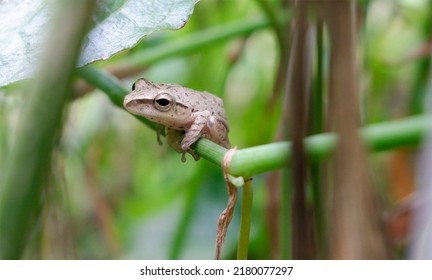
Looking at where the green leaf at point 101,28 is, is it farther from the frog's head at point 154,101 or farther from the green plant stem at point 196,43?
the green plant stem at point 196,43

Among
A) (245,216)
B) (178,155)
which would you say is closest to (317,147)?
(245,216)

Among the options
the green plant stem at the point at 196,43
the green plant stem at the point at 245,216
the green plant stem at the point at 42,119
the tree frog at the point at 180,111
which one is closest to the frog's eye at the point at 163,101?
the tree frog at the point at 180,111

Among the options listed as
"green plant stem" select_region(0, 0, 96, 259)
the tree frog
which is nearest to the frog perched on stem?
the tree frog

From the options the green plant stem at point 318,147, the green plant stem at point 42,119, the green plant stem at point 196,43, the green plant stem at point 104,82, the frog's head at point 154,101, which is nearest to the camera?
the green plant stem at point 42,119

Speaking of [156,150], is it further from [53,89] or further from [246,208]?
[53,89]

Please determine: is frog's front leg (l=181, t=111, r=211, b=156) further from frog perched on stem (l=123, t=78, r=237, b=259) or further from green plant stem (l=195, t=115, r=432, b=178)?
green plant stem (l=195, t=115, r=432, b=178)

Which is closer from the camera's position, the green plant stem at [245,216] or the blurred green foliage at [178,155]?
the green plant stem at [245,216]
